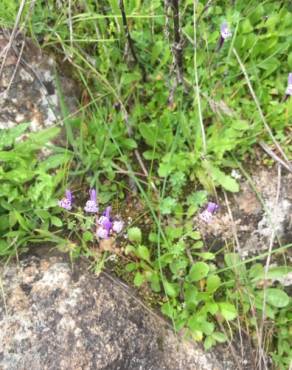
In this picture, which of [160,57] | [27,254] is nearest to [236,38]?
[160,57]

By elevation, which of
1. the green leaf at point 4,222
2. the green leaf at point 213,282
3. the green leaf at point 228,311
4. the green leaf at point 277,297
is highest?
the green leaf at point 4,222

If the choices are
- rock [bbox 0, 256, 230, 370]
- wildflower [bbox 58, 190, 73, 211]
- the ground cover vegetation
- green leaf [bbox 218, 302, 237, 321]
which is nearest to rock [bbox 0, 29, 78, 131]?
the ground cover vegetation

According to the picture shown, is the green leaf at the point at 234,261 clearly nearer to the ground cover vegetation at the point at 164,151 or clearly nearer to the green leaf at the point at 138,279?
the ground cover vegetation at the point at 164,151

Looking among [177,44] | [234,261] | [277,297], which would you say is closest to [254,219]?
[234,261]

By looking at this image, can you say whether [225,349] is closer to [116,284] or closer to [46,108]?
[116,284]

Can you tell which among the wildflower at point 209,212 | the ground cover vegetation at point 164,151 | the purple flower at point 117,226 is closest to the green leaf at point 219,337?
the ground cover vegetation at point 164,151

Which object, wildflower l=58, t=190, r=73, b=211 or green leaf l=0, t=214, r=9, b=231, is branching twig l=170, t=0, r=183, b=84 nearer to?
wildflower l=58, t=190, r=73, b=211
